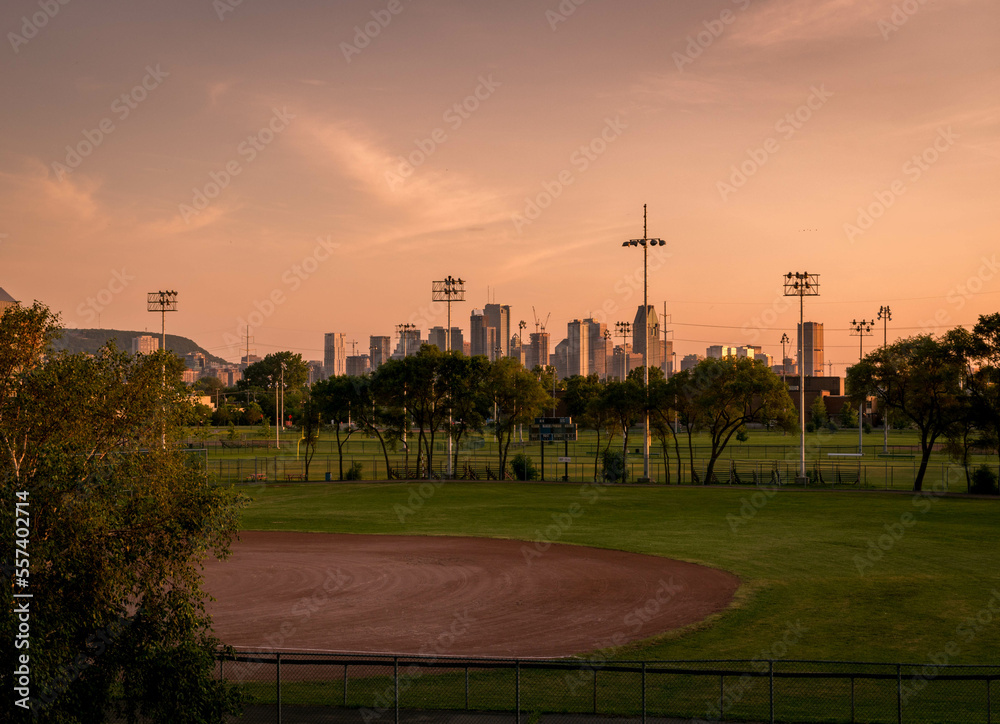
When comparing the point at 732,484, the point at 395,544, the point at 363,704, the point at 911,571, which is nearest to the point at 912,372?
the point at 732,484

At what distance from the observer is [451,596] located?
28484 millimetres

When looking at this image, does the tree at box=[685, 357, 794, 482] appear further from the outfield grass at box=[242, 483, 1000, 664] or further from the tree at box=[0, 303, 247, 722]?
the tree at box=[0, 303, 247, 722]

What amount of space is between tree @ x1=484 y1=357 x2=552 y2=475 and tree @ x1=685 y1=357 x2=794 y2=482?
1327 cm

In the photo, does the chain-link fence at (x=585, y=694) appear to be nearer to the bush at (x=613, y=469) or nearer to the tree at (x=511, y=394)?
the bush at (x=613, y=469)

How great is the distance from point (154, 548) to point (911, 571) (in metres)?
27.8

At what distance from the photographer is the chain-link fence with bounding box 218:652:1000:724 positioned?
1734 centimetres

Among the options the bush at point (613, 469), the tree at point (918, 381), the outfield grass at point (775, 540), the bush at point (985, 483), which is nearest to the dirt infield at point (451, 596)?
the outfield grass at point (775, 540)

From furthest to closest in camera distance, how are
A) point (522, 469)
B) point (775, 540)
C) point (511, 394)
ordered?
1. point (522, 469)
2. point (511, 394)
3. point (775, 540)

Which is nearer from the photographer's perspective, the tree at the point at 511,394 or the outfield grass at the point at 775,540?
the outfield grass at the point at 775,540

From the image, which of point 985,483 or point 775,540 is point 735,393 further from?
point 775,540

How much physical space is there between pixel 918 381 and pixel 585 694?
4743 centimetres

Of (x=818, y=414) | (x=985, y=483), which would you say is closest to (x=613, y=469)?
(x=985, y=483)

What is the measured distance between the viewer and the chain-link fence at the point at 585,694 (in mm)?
17344

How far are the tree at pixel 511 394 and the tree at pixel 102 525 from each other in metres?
52.6
